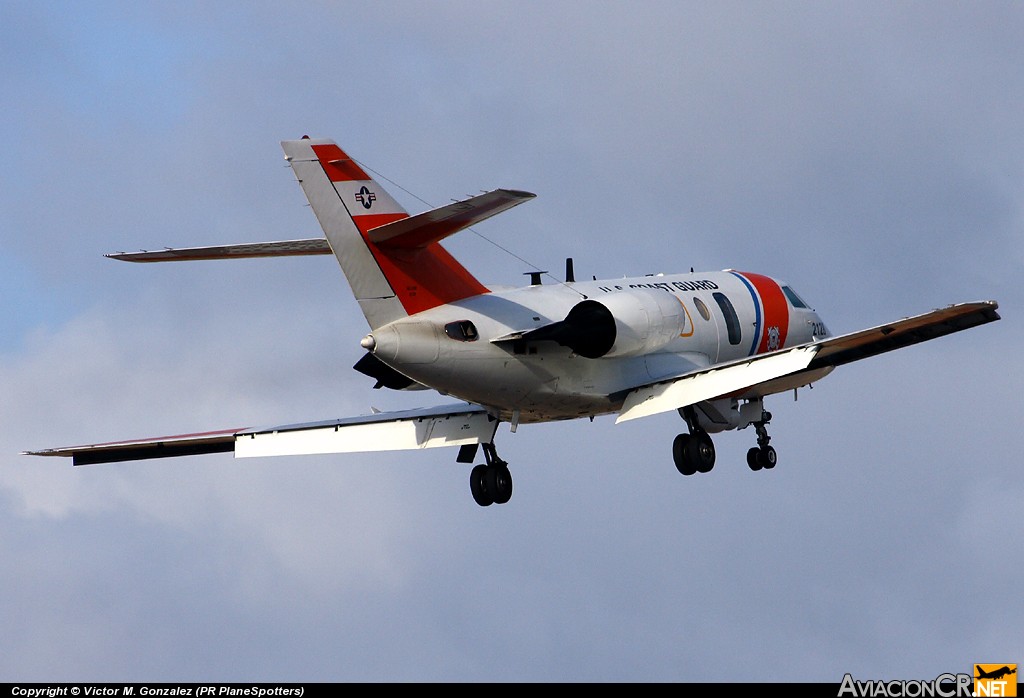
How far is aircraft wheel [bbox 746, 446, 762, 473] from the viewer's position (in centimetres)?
4234

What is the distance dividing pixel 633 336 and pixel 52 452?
11.1 meters

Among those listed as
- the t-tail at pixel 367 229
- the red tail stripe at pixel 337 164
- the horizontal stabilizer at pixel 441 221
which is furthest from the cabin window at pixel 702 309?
the red tail stripe at pixel 337 164

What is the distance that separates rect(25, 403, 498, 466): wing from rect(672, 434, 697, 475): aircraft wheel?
3.57 meters

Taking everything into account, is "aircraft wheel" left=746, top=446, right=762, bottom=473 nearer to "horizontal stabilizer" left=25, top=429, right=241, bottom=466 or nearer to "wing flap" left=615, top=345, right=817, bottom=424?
"wing flap" left=615, top=345, right=817, bottom=424

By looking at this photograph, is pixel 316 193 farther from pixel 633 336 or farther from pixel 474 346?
pixel 633 336

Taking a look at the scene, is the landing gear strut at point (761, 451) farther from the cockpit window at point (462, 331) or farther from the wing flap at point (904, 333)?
the cockpit window at point (462, 331)

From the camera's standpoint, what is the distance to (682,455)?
3888 cm

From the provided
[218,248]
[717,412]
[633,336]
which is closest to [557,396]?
[633,336]

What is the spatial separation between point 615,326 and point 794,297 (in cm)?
861

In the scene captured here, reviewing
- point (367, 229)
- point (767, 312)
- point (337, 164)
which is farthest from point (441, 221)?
point (767, 312)

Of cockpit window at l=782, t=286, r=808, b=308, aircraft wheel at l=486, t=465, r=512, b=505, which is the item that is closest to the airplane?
aircraft wheel at l=486, t=465, r=512, b=505

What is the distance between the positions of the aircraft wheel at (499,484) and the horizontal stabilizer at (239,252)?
5814 millimetres

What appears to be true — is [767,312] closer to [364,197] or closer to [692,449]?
[692,449]

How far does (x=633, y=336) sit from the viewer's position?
3694 cm
